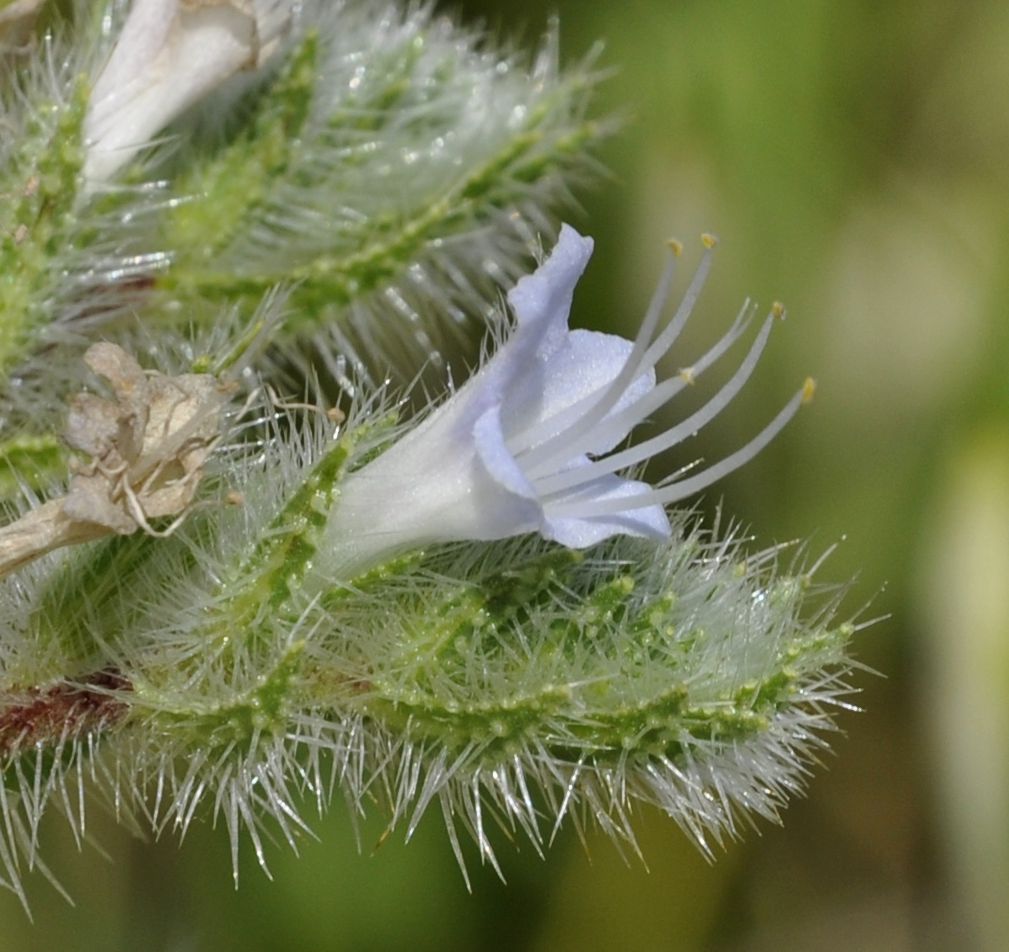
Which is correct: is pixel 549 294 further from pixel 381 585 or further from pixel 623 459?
pixel 381 585

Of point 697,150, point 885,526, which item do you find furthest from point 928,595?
point 697,150

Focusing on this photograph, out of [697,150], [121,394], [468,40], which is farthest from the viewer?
[697,150]

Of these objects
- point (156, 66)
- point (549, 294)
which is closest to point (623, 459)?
point (549, 294)

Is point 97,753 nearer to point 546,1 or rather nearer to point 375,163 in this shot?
point 375,163

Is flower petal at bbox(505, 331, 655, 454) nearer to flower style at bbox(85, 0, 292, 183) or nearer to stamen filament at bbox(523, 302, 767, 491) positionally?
stamen filament at bbox(523, 302, 767, 491)

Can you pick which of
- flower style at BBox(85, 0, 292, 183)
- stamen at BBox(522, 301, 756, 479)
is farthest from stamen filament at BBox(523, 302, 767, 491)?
flower style at BBox(85, 0, 292, 183)

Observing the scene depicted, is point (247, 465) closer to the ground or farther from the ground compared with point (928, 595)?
farther from the ground
